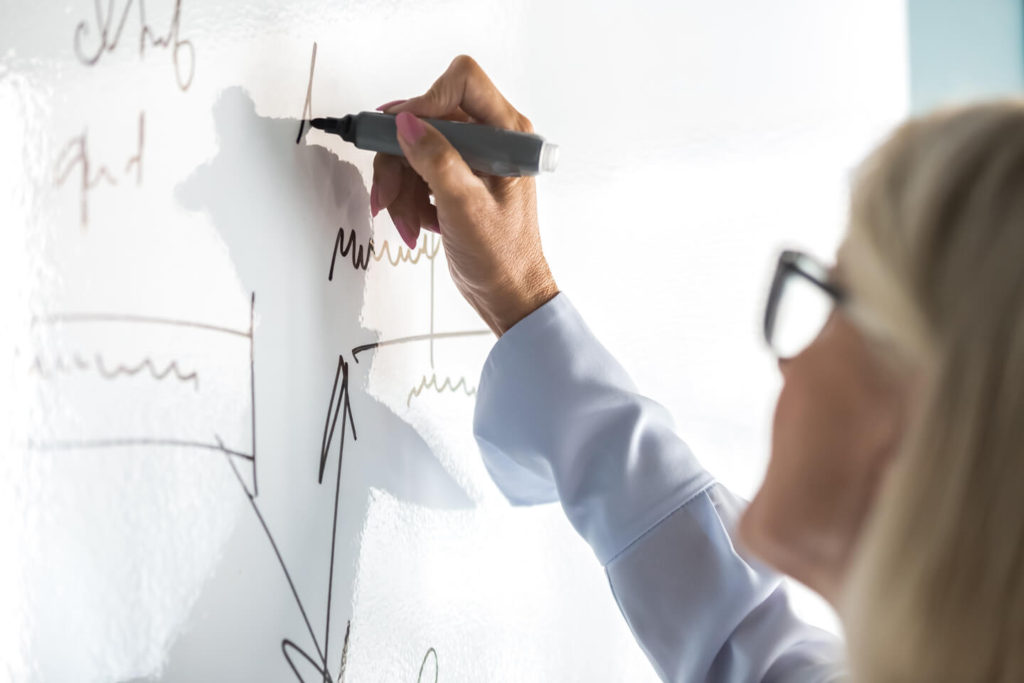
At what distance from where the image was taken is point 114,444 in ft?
1.13

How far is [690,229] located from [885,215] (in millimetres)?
382

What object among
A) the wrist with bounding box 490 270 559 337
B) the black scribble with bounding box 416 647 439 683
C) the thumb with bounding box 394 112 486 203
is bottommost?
the black scribble with bounding box 416 647 439 683

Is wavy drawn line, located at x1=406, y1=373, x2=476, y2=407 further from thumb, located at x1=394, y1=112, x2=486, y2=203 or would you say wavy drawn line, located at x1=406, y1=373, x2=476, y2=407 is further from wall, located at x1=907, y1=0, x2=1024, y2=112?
wall, located at x1=907, y1=0, x2=1024, y2=112

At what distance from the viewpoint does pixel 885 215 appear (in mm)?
294

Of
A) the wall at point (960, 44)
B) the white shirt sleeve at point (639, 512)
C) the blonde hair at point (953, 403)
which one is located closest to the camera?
the blonde hair at point (953, 403)

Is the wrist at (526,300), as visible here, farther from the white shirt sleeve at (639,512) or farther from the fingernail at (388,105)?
the fingernail at (388,105)

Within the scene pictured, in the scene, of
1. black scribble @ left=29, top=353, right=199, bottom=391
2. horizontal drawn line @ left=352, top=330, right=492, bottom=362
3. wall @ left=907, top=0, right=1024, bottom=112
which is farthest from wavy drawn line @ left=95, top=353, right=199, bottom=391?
wall @ left=907, top=0, right=1024, bottom=112

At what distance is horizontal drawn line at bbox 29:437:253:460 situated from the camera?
0.32m

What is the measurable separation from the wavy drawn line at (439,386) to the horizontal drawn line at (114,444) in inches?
4.8

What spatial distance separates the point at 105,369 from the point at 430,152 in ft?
0.57

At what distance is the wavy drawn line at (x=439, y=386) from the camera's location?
1.62 feet

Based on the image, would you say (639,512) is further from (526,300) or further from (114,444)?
(114,444)

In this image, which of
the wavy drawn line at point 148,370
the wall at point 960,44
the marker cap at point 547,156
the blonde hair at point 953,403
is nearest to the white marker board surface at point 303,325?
the wavy drawn line at point 148,370

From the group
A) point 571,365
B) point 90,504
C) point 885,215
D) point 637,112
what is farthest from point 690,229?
point 90,504
